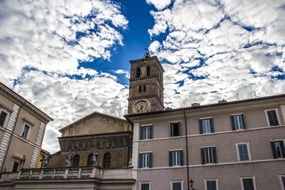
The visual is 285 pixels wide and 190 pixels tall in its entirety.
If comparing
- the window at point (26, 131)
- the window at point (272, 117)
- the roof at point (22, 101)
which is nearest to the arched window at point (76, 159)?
the roof at point (22, 101)

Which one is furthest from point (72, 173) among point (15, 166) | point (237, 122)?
point (237, 122)

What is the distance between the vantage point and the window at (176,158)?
2861 cm

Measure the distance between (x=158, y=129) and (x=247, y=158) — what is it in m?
9.45

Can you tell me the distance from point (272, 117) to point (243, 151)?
4.32 metres

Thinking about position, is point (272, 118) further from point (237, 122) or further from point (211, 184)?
point (211, 184)

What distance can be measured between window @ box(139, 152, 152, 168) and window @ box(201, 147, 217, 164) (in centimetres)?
544

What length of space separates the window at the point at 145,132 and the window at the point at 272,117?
11986mm

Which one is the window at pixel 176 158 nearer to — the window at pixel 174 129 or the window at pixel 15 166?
the window at pixel 174 129

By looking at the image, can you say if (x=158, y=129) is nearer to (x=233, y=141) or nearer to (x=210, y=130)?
(x=210, y=130)

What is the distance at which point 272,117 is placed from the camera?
89.8 feet

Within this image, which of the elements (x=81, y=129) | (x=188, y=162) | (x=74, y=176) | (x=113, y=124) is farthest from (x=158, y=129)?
(x=81, y=129)

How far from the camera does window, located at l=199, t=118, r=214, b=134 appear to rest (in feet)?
96.0

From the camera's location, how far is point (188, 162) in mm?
28219

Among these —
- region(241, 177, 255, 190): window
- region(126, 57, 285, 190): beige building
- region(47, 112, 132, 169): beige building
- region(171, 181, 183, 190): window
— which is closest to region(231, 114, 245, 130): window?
region(126, 57, 285, 190): beige building
